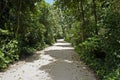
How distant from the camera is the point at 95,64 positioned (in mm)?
9961

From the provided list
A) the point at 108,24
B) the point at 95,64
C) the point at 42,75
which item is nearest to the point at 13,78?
the point at 42,75

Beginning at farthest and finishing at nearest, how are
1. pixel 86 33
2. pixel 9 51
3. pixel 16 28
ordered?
pixel 86 33, pixel 16 28, pixel 9 51

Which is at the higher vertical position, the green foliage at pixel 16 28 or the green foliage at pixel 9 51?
the green foliage at pixel 16 28

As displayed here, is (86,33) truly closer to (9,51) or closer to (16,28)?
(16,28)

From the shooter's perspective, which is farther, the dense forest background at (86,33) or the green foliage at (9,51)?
the green foliage at (9,51)

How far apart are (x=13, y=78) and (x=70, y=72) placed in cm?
278

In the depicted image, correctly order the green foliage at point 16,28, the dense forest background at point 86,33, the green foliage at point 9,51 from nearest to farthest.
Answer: the dense forest background at point 86,33 → the green foliage at point 9,51 → the green foliage at point 16,28

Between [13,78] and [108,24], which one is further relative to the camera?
[108,24]

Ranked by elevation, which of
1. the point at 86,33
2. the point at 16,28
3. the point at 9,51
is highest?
the point at 16,28

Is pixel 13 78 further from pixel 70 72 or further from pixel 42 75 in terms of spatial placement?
pixel 70 72

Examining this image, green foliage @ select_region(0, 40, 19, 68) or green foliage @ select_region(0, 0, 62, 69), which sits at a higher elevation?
green foliage @ select_region(0, 0, 62, 69)

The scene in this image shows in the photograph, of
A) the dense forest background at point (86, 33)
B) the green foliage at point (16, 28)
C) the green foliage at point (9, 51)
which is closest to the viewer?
the dense forest background at point (86, 33)

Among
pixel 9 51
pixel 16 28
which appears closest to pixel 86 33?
pixel 16 28

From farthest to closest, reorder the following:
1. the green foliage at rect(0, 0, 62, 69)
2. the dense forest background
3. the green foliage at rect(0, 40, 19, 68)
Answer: the green foliage at rect(0, 0, 62, 69) → the green foliage at rect(0, 40, 19, 68) → the dense forest background
